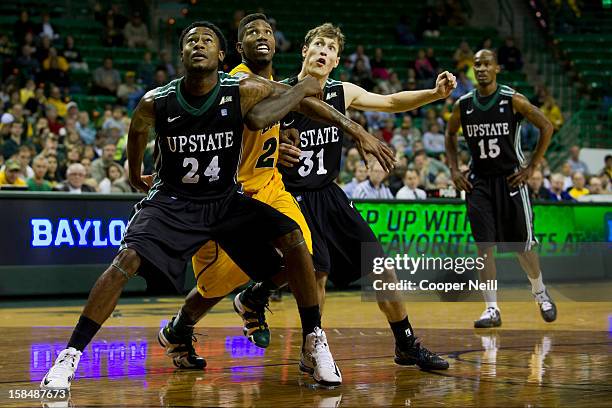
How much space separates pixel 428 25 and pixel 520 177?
14.6 meters

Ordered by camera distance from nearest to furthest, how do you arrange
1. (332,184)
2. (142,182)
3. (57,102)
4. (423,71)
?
(142,182) → (332,184) → (57,102) → (423,71)

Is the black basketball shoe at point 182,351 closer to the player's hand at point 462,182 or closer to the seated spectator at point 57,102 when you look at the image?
the player's hand at point 462,182

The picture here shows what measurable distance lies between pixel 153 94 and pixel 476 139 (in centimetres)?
458

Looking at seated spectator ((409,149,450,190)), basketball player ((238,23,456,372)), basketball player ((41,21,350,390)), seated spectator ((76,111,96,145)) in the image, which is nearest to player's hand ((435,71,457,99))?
basketball player ((238,23,456,372))

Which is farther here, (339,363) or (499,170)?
(499,170)

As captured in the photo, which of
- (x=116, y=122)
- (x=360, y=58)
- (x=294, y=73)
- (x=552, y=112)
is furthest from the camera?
(x=552, y=112)

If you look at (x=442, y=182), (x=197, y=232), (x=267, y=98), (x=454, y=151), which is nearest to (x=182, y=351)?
(x=197, y=232)

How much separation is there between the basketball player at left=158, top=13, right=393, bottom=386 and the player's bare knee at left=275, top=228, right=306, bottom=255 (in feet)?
1.66

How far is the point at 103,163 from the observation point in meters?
13.9

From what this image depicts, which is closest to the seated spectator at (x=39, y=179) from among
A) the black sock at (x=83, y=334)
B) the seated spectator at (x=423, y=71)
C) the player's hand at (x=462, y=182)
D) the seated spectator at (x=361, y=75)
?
the player's hand at (x=462, y=182)

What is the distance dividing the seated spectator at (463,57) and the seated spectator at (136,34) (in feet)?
21.4

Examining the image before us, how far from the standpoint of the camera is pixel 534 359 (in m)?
6.91

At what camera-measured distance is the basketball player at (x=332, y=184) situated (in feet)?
21.5

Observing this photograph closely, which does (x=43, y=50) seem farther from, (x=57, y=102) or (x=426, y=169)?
(x=426, y=169)
